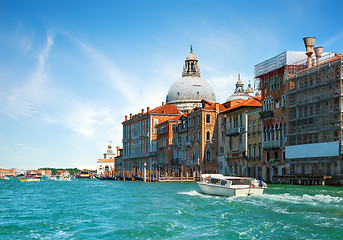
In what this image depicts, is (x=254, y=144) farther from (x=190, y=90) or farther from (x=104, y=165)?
(x=104, y=165)

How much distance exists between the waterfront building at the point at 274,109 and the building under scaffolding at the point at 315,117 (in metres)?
0.90

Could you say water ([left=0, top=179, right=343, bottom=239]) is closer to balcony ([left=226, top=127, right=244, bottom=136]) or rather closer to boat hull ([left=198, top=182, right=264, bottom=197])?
boat hull ([left=198, top=182, right=264, bottom=197])

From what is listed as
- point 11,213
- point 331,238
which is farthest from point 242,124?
point 331,238

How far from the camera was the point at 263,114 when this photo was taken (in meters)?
50.8

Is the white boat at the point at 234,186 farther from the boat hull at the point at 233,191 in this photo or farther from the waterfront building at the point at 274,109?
the waterfront building at the point at 274,109

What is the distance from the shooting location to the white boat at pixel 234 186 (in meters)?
28.5

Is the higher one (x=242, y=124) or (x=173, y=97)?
(x=173, y=97)

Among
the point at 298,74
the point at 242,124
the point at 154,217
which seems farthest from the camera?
the point at 242,124

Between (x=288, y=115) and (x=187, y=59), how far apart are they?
166 feet

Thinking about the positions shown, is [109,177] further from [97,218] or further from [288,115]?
[97,218]

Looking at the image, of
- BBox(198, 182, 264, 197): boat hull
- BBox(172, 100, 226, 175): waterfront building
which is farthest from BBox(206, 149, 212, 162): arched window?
BBox(198, 182, 264, 197): boat hull

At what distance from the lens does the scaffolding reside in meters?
41.0

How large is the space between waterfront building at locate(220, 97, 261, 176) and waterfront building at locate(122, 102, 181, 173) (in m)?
20.3

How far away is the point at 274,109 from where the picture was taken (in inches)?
1957
